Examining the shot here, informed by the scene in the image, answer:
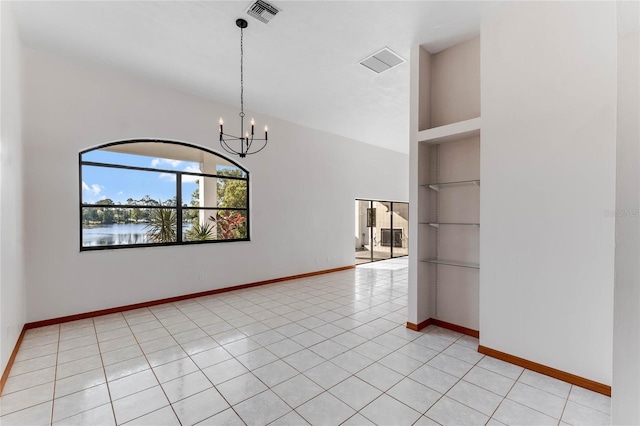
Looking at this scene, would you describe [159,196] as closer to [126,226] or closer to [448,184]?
[126,226]

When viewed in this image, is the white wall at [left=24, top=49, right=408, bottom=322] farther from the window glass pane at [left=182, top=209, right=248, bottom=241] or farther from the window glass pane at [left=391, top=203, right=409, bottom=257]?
the window glass pane at [left=391, top=203, right=409, bottom=257]

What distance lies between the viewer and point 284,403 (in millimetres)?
2225

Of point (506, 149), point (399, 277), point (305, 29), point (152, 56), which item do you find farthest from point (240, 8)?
point (399, 277)

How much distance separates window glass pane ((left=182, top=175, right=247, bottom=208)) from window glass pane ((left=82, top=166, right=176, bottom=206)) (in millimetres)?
253

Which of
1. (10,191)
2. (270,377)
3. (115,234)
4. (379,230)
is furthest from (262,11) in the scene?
(379,230)

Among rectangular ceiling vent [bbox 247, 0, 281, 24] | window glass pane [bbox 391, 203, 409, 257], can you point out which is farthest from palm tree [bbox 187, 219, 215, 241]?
window glass pane [bbox 391, 203, 409, 257]

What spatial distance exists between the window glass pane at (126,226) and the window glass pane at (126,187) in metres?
0.14

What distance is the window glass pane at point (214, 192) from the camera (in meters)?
5.12

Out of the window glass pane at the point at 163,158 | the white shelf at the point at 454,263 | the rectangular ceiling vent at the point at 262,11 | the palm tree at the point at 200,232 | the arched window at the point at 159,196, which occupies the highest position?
the rectangular ceiling vent at the point at 262,11

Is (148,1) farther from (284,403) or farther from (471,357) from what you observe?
(471,357)

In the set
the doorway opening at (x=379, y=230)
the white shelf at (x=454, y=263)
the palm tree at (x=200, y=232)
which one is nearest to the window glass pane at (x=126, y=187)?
the palm tree at (x=200, y=232)

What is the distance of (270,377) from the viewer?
258cm

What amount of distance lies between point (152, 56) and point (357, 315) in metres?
4.63

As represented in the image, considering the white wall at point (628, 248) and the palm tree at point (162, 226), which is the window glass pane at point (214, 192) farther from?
the white wall at point (628, 248)
